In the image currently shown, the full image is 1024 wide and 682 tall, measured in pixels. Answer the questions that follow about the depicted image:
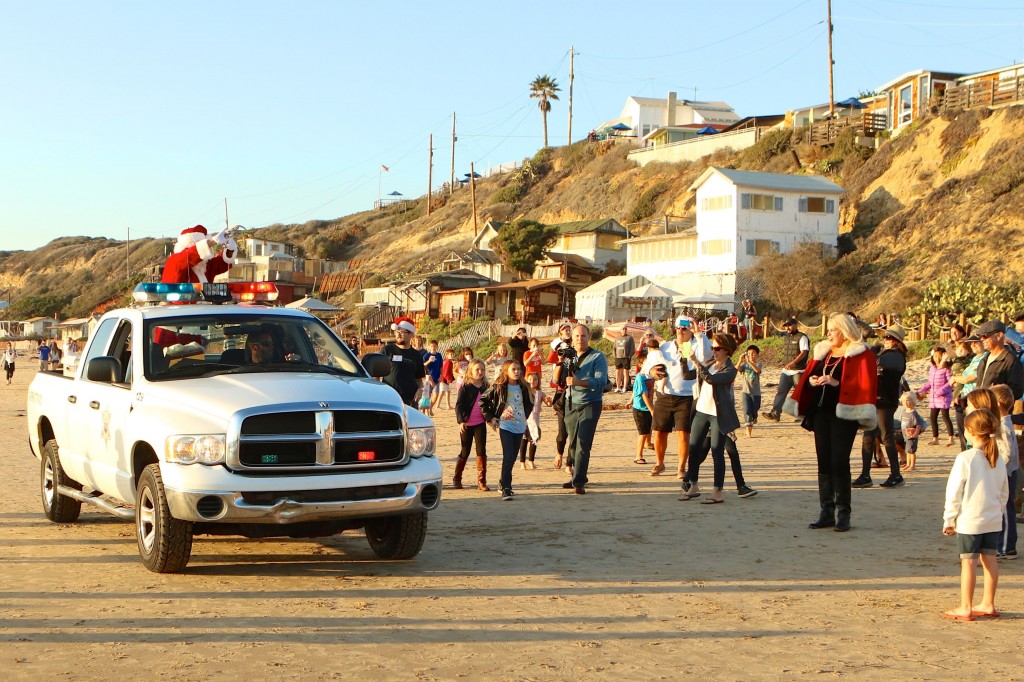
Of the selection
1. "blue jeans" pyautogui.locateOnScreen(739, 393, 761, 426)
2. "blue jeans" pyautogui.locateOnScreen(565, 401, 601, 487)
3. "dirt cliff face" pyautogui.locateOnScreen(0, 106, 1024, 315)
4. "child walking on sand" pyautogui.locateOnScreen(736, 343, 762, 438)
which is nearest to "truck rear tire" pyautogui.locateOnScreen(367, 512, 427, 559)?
"blue jeans" pyautogui.locateOnScreen(565, 401, 601, 487)

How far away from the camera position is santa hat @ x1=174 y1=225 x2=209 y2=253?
11922 mm

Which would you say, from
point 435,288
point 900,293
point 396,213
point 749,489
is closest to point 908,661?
point 749,489

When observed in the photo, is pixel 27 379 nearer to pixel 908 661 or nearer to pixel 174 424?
pixel 174 424

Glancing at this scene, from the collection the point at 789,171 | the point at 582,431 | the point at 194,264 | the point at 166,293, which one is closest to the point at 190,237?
the point at 194,264

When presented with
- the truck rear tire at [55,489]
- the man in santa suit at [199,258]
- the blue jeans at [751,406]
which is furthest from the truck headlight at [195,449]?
the blue jeans at [751,406]

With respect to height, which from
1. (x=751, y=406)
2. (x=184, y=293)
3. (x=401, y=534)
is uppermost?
(x=184, y=293)

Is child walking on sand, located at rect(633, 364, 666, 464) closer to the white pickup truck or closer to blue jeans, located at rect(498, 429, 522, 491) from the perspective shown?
blue jeans, located at rect(498, 429, 522, 491)

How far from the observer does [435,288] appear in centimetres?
7012

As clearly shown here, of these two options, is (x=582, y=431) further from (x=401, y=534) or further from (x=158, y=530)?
(x=158, y=530)

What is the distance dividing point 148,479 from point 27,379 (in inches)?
1779

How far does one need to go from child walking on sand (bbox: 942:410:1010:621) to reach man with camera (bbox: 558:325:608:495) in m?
5.72

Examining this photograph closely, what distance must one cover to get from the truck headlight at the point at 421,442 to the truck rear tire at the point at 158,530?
1683 mm

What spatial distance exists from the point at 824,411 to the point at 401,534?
4.34 meters

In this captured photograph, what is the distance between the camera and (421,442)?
27.0 ft
